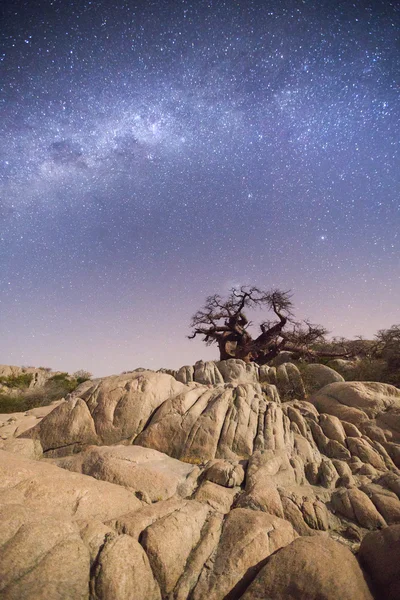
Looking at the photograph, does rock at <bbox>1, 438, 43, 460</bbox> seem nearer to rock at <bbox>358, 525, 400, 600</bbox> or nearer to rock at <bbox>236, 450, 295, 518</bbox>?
rock at <bbox>236, 450, 295, 518</bbox>

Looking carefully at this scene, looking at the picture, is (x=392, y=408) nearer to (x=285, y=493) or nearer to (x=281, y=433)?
(x=281, y=433)

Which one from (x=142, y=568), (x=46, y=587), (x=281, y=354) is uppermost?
(x=281, y=354)

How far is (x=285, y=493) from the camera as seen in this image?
8680 millimetres

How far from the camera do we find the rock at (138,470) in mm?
8727

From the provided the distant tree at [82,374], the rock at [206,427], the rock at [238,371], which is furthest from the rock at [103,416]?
the distant tree at [82,374]

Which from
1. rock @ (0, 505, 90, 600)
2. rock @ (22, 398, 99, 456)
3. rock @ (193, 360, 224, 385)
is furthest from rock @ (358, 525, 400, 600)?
rock @ (193, 360, 224, 385)

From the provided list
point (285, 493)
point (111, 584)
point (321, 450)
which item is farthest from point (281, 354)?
Answer: point (111, 584)

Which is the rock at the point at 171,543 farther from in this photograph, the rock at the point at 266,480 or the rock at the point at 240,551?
the rock at the point at 266,480

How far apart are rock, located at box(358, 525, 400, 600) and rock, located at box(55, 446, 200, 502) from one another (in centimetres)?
492

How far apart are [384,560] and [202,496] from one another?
4.71 m

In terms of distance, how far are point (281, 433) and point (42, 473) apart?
9454 millimetres

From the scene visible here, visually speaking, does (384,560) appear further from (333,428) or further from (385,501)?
(333,428)

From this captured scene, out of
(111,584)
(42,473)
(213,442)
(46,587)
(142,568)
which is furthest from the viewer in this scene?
(213,442)

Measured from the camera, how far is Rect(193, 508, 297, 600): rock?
18.2ft
